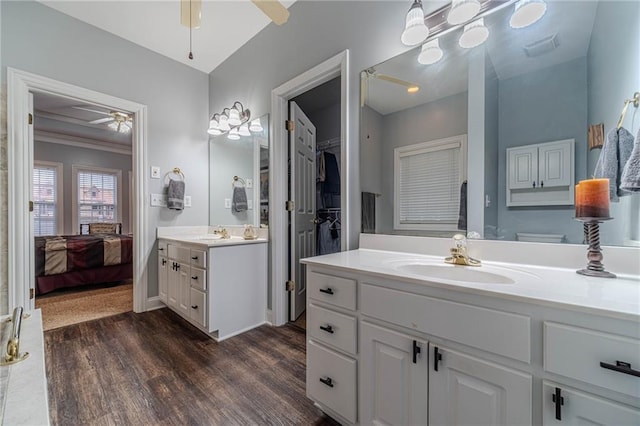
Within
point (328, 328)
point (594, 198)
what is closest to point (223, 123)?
point (328, 328)

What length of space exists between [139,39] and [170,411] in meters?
3.24

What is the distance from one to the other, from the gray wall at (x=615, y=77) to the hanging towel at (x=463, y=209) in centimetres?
46

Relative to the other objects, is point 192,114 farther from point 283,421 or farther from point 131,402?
point 283,421

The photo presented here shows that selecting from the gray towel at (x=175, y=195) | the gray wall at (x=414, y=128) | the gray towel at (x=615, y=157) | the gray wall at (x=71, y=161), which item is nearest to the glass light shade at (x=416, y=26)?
the gray wall at (x=414, y=128)

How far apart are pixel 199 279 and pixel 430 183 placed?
1.84 metres

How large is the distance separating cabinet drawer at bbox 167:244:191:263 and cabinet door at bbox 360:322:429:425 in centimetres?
177

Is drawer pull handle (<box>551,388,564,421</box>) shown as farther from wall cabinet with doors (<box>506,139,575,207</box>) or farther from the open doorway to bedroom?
the open doorway to bedroom

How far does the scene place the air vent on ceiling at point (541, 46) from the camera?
1.11 m

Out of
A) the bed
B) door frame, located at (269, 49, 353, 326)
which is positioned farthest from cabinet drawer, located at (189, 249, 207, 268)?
the bed

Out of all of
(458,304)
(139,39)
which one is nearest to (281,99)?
(139,39)

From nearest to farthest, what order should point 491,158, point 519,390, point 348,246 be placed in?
point 519,390 → point 491,158 → point 348,246

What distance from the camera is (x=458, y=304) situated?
86 cm

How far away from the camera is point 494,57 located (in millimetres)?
1275

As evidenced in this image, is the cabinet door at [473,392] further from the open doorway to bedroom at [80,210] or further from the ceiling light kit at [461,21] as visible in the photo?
the open doorway to bedroom at [80,210]
